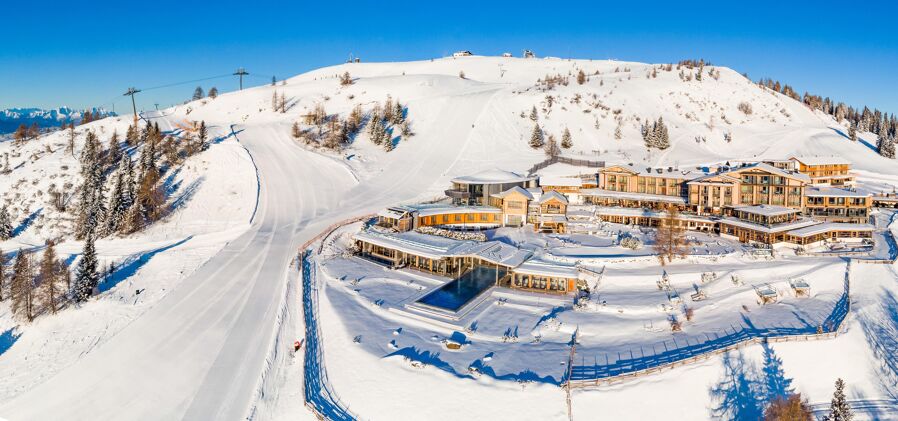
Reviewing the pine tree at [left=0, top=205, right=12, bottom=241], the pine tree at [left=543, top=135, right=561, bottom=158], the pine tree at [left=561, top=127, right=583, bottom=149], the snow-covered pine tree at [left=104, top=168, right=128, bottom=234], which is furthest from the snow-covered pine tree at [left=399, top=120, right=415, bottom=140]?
the pine tree at [left=0, top=205, right=12, bottom=241]

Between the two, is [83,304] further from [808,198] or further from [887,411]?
[808,198]

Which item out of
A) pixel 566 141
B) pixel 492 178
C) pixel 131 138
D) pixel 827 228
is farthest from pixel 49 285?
pixel 566 141

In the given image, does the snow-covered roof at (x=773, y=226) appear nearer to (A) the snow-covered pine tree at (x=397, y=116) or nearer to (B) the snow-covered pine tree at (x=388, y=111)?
(A) the snow-covered pine tree at (x=397, y=116)

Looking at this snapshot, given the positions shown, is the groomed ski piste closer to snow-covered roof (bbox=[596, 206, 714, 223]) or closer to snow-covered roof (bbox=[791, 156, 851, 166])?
snow-covered roof (bbox=[596, 206, 714, 223])

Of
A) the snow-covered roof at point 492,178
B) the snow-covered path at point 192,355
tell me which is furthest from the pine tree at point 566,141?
the snow-covered path at point 192,355

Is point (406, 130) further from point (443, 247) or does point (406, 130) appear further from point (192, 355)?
point (192, 355)

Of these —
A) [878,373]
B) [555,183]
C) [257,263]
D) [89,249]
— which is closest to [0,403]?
[89,249]
